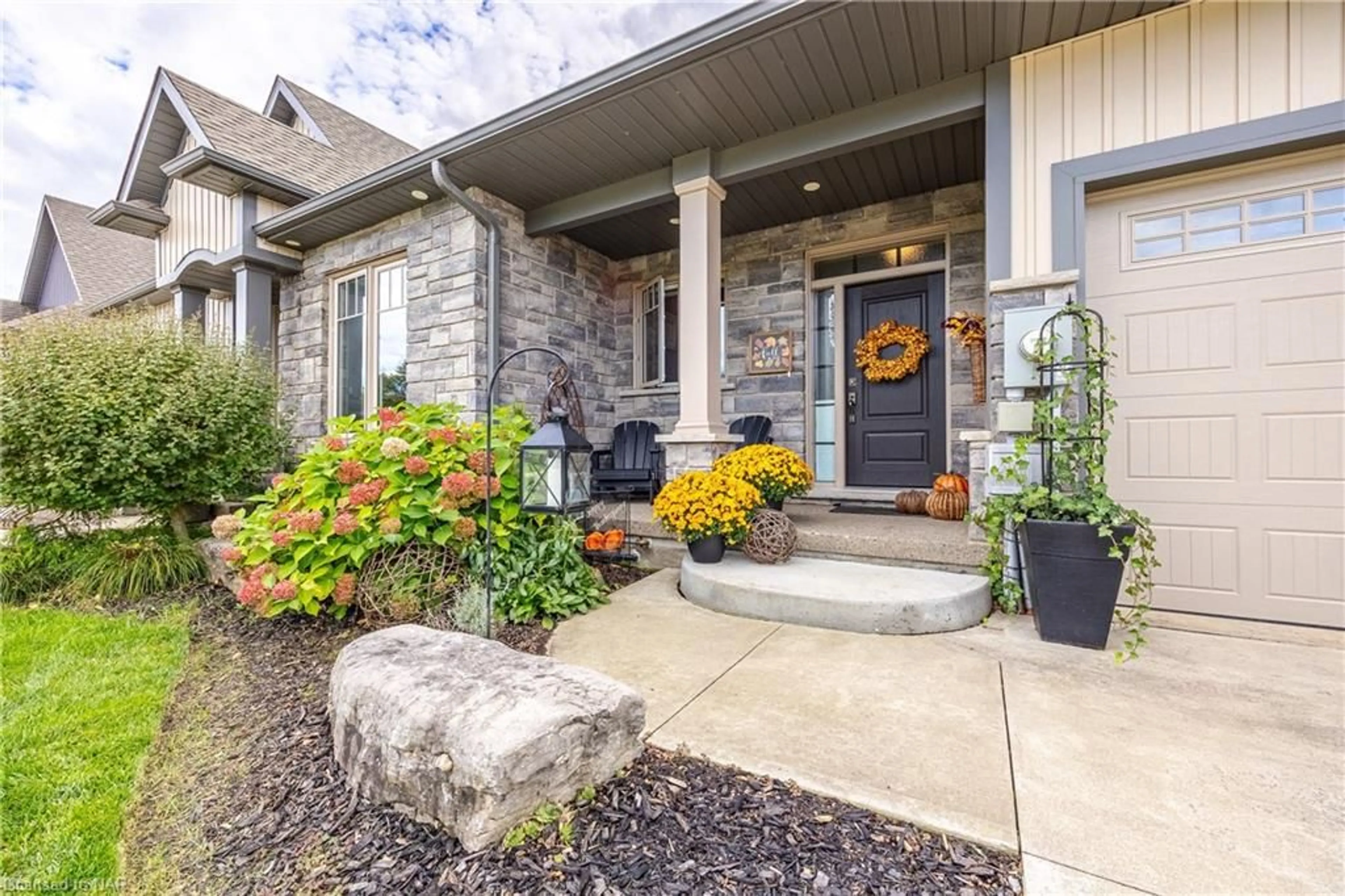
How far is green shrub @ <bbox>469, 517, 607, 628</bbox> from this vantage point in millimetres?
2699

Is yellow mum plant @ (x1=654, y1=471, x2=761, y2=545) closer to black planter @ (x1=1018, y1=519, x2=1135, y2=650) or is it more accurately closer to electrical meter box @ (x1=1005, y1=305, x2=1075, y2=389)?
black planter @ (x1=1018, y1=519, x2=1135, y2=650)

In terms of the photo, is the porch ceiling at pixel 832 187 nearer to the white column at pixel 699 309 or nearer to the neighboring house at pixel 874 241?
the neighboring house at pixel 874 241

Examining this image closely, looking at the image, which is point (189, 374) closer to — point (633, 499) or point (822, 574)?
point (633, 499)

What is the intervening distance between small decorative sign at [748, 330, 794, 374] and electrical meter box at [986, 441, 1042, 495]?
224cm

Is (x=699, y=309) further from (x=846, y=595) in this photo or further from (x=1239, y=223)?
(x=1239, y=223)

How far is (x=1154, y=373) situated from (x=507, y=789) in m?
3.29

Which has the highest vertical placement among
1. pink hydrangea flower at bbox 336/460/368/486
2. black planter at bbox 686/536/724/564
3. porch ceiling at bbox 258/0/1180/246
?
porch ceiling at bbox 258/0/1180/246

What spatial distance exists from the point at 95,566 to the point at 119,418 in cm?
90

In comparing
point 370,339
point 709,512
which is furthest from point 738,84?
point 370,339

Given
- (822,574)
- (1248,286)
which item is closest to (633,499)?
(822,574)

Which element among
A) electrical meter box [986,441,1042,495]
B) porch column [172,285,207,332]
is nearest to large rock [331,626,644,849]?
electrical meter box [986,441,1042,495]

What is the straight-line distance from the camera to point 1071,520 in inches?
91.0

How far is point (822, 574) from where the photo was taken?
2.88 m

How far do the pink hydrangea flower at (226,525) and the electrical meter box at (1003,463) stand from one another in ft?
12.2
